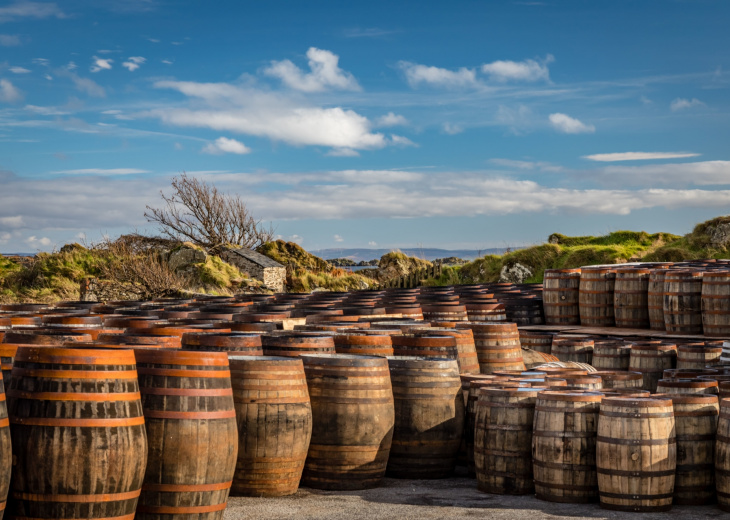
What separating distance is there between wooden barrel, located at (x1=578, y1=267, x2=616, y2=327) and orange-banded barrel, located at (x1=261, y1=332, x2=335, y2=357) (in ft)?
22.5

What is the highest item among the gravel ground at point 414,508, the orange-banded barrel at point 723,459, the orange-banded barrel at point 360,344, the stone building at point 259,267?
the stone building at point 259,267

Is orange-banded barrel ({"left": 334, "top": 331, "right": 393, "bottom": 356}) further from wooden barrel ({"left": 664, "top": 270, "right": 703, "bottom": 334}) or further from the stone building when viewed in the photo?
the stone building

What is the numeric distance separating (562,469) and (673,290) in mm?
6035

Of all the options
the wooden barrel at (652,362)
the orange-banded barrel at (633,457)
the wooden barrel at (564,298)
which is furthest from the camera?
the wooden barrel at (564,298)

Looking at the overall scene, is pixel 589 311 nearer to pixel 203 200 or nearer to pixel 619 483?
pixel 619 483

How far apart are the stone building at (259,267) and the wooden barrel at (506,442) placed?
24.1 meters

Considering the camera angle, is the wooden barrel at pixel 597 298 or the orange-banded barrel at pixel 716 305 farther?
the wooden barrel at pixel 597 298

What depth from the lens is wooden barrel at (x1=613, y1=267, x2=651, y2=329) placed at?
12.6m

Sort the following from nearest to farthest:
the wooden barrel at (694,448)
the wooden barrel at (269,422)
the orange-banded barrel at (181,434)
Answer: the orange-banded barrel at (181,434) → the wooden barrel at (269,422) → the wooden barrel at (694,448)

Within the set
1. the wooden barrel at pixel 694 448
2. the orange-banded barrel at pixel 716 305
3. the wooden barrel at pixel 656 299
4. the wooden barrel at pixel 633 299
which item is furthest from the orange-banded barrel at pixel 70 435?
the wooden barrel at pixel 633 299

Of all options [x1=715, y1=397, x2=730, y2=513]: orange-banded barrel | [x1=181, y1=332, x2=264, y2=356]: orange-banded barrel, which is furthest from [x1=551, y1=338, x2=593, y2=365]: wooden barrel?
[x1=181, y1=332, x2=264, y2=356]: orange-banded barrel

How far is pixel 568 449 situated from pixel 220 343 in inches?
117

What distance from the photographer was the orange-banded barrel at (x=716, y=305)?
11133 mm

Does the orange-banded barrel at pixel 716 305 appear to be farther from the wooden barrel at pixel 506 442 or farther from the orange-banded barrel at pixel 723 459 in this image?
the wooden barrel at pixel 506 442
